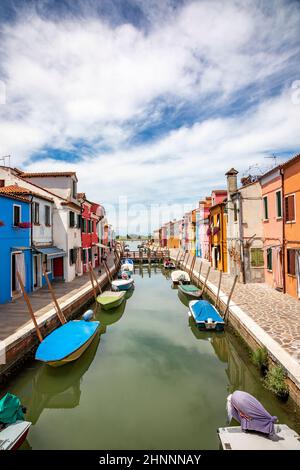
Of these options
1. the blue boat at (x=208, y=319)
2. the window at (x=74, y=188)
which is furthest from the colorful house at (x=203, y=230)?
the blue boat at (x=208, y=319)

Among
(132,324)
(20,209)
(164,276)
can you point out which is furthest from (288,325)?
(164,276)

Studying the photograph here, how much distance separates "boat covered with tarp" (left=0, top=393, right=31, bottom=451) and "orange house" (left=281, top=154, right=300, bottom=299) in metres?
14.1

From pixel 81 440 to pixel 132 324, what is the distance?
9594 mm

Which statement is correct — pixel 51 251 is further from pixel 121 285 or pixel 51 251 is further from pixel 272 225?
pixel 272 225

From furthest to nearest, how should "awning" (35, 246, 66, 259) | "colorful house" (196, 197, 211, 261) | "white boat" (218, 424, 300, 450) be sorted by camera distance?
"colorful house" (196, 197, 211, 261), "awning" (35, 246, 66, 259), "white boat" (218, 424, 300, 450)

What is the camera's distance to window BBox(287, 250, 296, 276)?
15025 millimetres

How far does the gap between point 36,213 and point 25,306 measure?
7357mm

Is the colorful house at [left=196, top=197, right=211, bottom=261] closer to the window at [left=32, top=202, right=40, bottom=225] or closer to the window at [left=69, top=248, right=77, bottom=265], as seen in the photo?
the window at [left=69, top=248, right=77, bottom=265]

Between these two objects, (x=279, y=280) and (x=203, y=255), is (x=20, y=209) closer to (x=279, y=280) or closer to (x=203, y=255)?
(x=279, y=280)

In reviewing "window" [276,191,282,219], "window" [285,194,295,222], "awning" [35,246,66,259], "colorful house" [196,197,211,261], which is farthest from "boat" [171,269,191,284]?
"window" [285,194,295,222]

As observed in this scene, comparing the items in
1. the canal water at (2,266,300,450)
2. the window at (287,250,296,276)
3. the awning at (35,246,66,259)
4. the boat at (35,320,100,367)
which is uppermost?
the awning at (35,246,66,259)

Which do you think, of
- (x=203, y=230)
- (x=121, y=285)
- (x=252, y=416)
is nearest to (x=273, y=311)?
(x=252, y=416)

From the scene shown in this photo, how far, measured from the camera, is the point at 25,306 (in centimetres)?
1409

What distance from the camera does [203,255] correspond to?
3809 centimetres
